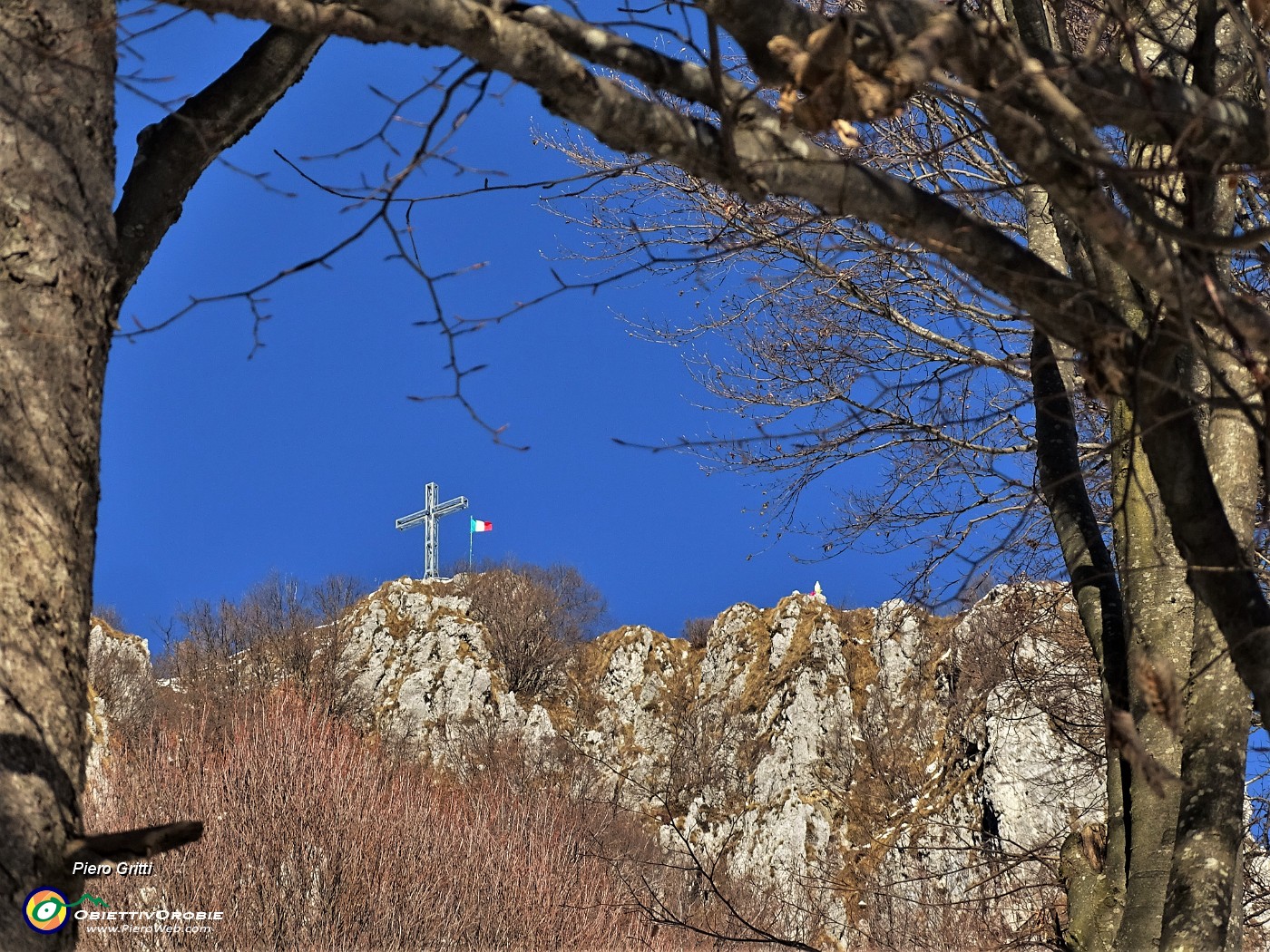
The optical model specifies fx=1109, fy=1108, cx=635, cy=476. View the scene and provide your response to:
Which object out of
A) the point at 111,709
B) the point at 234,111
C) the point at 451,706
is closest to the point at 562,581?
the point at 451,706

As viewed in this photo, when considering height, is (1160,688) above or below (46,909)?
above

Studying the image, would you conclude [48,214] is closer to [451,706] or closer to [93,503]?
[93,503]

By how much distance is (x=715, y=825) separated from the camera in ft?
70.8

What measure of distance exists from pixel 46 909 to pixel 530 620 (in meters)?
28.6

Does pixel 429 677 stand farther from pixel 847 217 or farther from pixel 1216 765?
pixel 847 217

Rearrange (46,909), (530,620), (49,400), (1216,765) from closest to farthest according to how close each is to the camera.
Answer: (46,909), (49,400), (1216,765), (530,620)

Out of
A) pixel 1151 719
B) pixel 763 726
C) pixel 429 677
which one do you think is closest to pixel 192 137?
pixel 1151 719

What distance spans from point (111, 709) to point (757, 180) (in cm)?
2743

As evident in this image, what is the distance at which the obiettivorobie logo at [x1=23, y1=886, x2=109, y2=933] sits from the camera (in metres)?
2.11

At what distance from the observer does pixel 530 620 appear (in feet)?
100

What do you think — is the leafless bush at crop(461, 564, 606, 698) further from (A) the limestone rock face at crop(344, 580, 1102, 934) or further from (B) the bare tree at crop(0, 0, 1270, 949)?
(B) the bare tree at crop(0, 0, 1270, 949)

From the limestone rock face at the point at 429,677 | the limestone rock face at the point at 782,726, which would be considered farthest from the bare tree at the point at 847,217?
the limestone rock face at the point at 429,677

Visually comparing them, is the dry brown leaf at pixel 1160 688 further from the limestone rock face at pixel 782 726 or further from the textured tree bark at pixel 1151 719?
the limestone rock face at pixel 782 726

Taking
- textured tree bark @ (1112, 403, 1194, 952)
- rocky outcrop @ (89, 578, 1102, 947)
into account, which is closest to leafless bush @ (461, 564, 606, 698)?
rocky outcrop @ (89, 578, 1102, 947)
